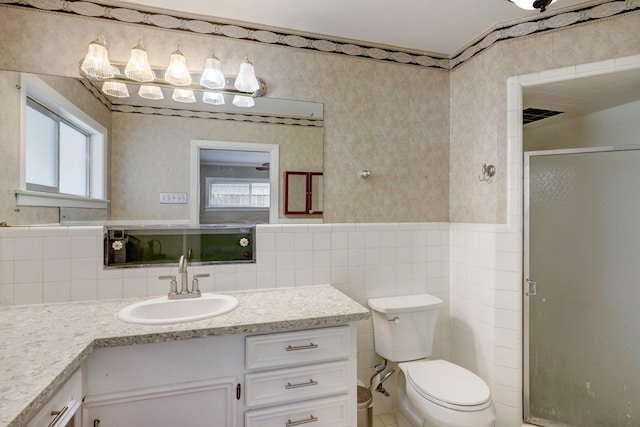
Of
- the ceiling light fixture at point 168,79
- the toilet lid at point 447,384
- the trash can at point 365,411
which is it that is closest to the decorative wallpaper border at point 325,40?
the ceiling light fixture at point 168,79

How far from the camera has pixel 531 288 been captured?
73.5 inches

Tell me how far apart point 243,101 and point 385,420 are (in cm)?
214

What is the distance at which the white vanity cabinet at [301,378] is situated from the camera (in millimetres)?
1316

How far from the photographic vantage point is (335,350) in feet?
4.65

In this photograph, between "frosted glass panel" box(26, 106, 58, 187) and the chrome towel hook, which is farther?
the chrome towel hook

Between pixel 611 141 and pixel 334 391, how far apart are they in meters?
2.44

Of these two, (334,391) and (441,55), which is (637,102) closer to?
(441,55)

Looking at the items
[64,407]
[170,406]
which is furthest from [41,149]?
[170,406]

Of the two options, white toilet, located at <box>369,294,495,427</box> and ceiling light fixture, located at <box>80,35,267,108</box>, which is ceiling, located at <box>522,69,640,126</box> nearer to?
white toilet, located at <box>369,294,495,427</box>

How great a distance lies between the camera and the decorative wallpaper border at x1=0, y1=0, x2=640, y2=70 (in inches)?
63.7

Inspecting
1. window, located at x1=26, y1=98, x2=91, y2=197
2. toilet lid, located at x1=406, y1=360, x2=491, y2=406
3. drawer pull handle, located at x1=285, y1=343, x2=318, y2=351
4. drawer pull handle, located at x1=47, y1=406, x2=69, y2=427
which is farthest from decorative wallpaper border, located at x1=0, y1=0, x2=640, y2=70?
toilet lid, located at x1=406, y1=360, x2=491, y2=406

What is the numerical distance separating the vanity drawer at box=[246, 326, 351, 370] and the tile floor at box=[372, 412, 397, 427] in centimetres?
93

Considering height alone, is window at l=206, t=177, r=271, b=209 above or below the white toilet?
above

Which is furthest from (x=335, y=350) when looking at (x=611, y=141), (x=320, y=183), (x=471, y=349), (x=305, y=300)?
(x=611, y=141)
